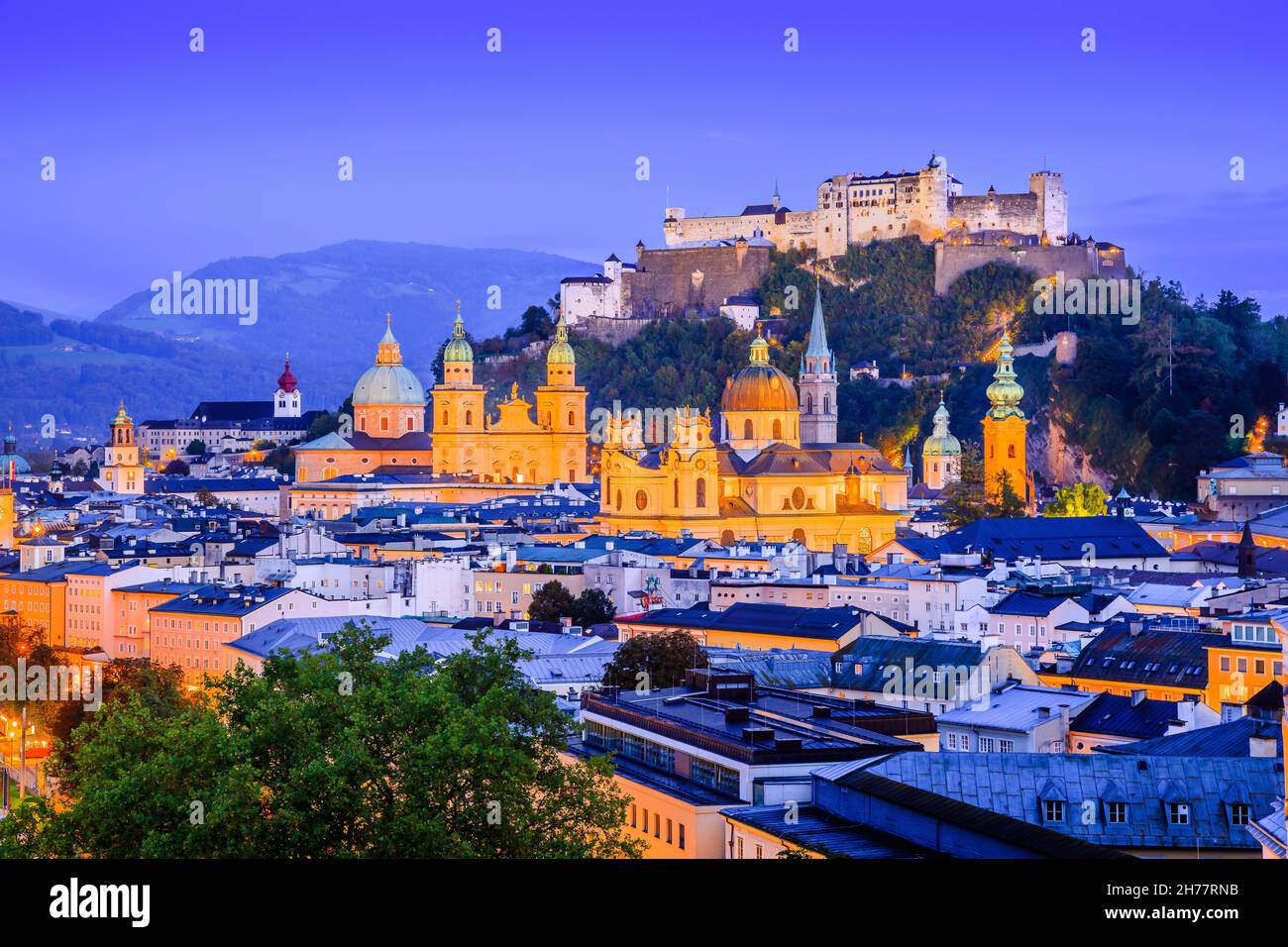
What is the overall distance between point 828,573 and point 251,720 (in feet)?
137

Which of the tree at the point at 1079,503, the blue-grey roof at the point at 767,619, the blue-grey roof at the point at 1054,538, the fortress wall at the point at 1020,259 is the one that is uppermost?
the fortress wall at the point at 1020,259

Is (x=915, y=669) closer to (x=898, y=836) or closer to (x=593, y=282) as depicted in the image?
(x=898, y=836)

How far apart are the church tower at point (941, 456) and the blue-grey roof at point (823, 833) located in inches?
3192

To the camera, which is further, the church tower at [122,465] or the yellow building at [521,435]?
the church tower at [122,465]

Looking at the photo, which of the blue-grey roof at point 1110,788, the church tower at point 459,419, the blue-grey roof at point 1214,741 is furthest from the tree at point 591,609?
the church tower at point 459,419

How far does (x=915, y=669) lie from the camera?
44469 mm

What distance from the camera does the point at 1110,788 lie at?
2567cm

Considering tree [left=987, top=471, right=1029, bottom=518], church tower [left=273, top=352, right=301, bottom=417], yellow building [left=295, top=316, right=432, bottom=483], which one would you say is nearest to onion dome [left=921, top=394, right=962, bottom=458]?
tree [left=987, top=471, right=1029, bottom=518]

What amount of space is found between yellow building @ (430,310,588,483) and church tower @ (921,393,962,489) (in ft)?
49.0

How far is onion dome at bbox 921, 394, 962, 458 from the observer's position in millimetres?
107250

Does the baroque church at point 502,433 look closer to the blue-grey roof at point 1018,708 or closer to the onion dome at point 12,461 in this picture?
the onion dome at point 12,461

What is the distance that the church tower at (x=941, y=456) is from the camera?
352 ft
